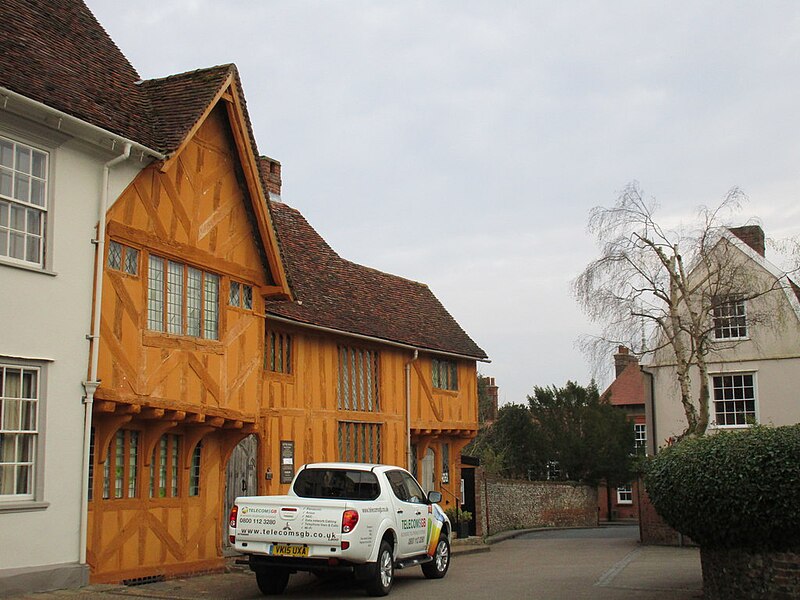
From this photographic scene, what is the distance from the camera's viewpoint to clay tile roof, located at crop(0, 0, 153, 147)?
12.9 m

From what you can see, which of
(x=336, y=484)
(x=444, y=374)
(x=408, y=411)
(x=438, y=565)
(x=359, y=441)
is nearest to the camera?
(x=336, y=484)

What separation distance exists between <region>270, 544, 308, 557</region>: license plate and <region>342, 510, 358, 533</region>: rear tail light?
59 cm

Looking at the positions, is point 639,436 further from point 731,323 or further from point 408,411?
point 408,411

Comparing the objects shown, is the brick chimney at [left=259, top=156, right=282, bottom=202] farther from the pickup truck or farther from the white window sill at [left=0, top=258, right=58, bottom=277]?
the white window sill at [left=0, top=258, right=58, bottom=277]

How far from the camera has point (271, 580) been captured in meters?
14.1

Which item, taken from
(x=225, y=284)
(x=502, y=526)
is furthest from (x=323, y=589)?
(x=502, y=526)

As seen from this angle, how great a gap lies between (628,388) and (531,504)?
55.9 feet

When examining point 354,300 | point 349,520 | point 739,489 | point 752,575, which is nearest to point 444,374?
point 354,300

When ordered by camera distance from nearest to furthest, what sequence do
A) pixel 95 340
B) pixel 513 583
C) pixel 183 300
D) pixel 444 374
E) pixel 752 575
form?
pixel 752 575, pixel 95 340, pixel 513 583, pixel 183 300, pixel 444 374

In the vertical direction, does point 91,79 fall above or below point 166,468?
above

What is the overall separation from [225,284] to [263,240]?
1.32 meters

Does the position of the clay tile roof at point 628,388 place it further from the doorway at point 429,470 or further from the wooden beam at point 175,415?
the wooden beam at point 175,415

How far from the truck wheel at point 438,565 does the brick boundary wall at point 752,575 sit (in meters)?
5.26

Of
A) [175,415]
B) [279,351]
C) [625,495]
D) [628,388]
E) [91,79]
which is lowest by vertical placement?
[625,495]
